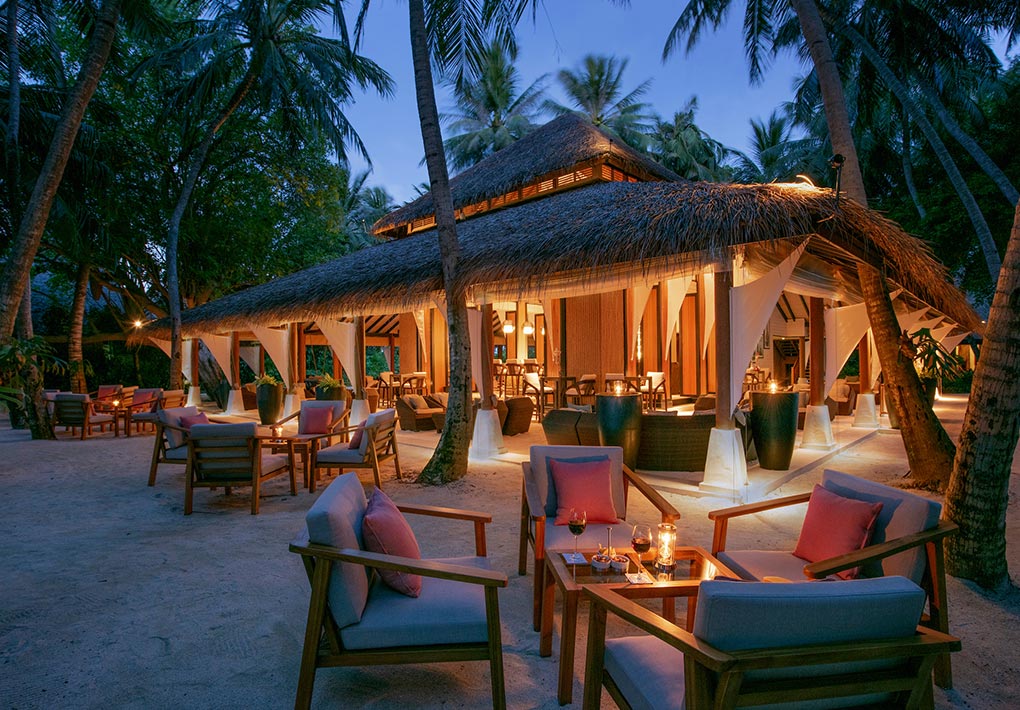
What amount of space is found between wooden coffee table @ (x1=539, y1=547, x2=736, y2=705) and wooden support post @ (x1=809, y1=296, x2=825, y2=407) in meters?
5.69

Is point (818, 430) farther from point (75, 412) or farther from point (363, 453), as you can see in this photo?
point (75, 412)

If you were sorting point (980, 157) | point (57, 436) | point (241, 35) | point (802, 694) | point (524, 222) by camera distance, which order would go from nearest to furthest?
1. point (802, 694)
2. point (524, 222)
3. point (57, 436)
4. point (980, 157)
5. point (241, 35)

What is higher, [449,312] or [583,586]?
[449,312]

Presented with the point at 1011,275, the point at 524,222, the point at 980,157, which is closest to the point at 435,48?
the point at 524,222

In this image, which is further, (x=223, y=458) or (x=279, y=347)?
(x=279, y=347)

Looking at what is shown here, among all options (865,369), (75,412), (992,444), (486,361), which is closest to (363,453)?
(486,361)

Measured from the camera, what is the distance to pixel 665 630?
133cm

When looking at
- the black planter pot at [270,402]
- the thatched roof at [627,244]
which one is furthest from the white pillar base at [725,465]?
the black planter pot at [270,402]

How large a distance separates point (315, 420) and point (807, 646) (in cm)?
573

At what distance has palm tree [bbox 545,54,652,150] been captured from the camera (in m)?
23.5

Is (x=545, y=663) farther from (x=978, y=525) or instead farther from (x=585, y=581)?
(x=978, y=525)

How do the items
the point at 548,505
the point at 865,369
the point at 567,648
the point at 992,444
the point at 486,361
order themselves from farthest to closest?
1. the point at 865,369
2. the point at 486,361
3. the point at 548,505
4. the point at 992,444
5. the point at 567,648

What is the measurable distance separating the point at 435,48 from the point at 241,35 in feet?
27.4

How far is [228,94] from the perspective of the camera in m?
14.0
